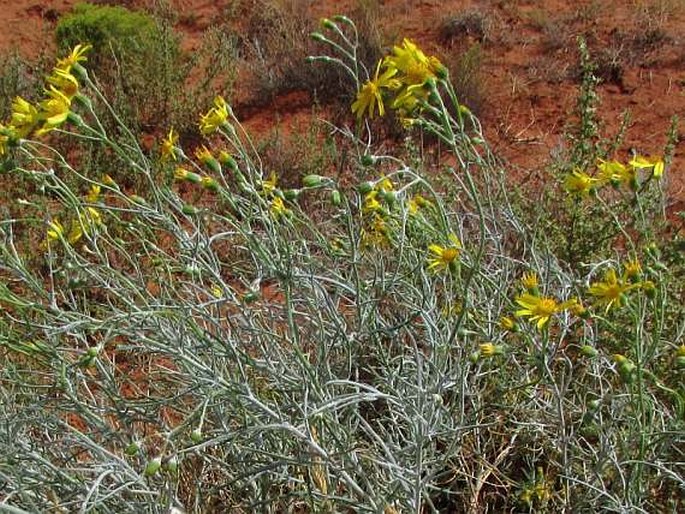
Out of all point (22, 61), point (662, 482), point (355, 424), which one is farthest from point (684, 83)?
point (22, 61)

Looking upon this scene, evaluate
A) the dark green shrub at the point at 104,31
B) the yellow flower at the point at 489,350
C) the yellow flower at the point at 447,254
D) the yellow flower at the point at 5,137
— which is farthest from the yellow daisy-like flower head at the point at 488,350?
the dark green shrub at the point at 104,31

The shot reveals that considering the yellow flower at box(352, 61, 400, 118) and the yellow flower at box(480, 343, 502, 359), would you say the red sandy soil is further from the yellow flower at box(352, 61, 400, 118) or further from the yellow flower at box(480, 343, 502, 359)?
the yellow flower at box(480, 343, 502, 359)

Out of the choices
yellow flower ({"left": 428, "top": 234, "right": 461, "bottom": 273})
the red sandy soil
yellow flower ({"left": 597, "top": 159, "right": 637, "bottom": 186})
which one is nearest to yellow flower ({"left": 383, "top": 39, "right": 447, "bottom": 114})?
yellow flower ({"left": 428, "top": 234, "right": 461, "bottom": 273})

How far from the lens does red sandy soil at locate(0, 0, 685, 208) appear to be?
482 centimetres

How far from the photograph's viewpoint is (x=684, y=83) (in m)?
5.09

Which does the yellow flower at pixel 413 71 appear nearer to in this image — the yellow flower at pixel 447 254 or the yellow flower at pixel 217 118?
the yellow flower at pixel 447 254

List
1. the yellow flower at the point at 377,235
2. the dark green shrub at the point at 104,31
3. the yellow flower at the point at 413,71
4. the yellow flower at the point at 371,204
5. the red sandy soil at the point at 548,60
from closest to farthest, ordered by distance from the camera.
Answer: the yellow flower at the point at 413,71, the yellow flower at the point at 371,204, the yellow flower at the point at 377,235, the red sandy soil at the point at 548,60, the dark green shrub at the point at 104,31

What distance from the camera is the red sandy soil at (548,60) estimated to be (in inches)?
190

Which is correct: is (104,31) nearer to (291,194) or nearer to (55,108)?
(55,108)

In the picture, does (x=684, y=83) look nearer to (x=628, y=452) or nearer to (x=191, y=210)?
(x=628, y=452)

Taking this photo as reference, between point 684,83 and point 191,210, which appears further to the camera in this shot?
point 684,83

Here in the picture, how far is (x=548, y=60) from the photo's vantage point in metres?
5.50

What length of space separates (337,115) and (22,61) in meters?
2.35

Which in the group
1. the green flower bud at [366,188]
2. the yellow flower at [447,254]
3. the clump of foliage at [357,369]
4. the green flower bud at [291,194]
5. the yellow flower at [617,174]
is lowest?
the clump of foliage at [357,369]
